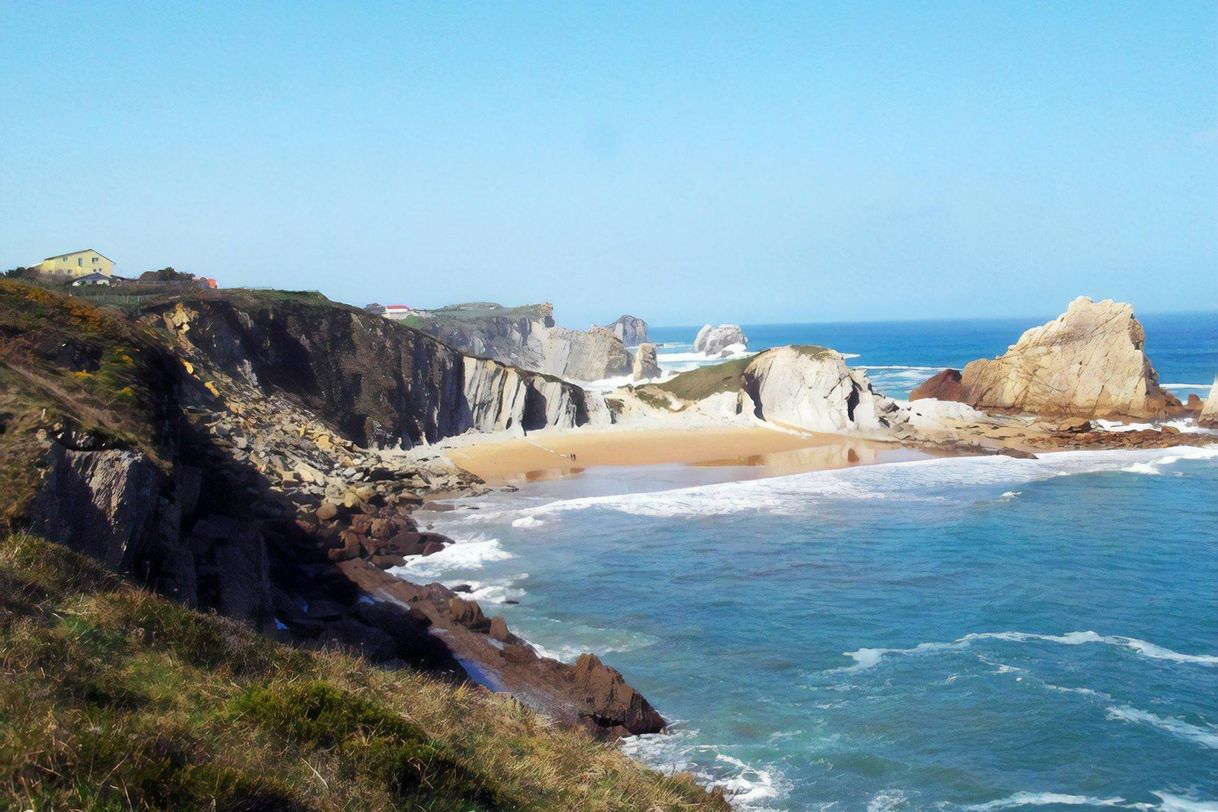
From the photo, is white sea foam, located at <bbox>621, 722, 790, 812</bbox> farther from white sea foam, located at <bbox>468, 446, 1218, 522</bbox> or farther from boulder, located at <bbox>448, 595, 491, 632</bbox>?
white sea foam, located at <bbox>468, 446, 1218, 522</bbox>

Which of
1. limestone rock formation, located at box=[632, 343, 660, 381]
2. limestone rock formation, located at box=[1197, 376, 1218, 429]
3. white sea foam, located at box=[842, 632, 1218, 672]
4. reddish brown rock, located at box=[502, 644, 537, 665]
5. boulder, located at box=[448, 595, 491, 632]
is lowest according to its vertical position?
white sea foam, located at box=[842, 632, 1218, 672]

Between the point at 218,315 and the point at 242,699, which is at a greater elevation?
the point at 218,315

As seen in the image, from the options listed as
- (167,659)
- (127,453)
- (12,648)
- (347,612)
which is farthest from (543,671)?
(12,648)

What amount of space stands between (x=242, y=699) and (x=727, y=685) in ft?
35.8

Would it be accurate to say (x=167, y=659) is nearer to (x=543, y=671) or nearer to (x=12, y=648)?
(x=12, y=648)

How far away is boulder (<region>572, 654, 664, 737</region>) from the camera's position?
14898 mm

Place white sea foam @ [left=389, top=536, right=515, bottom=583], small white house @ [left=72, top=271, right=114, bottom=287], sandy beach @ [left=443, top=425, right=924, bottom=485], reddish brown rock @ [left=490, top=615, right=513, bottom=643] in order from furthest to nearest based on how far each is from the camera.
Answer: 1. small white house @ [left=72, top=271, right=114, bottom=287]
2. sandy beach @ [left=443, top=425, right=924, bottom=485]
3. white sea foam @ [left=389, top=536, right=515, bottom=583]
4. reddish brown rock @ [left=490, top=615, right=513, bottom=643]

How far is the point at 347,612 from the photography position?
18516 millimetres

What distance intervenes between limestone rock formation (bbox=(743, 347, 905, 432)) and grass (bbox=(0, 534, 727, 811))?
1784 inches

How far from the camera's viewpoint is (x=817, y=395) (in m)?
55.2

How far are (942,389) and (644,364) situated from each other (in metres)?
28.2

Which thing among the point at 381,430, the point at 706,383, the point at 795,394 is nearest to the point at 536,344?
the point at 706,383

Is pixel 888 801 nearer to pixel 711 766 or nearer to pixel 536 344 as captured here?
pixel 711 766

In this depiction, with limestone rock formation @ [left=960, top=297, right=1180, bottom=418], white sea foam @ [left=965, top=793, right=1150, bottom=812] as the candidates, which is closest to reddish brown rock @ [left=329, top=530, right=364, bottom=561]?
white sea foam @ [left=965, top=793, right=1150, bottom=812]
